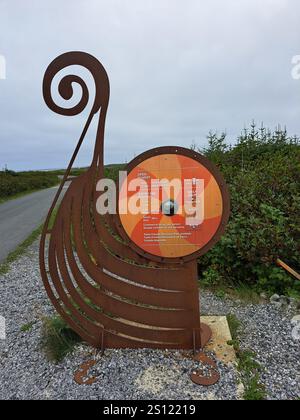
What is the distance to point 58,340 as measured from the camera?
9.38 feet

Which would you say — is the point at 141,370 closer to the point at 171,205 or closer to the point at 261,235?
the point at 171,205

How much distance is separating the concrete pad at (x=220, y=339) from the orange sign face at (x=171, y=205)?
2.97ft

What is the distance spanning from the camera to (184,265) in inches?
103

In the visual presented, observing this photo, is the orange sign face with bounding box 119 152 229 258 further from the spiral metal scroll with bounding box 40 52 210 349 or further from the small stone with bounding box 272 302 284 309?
the small stone with bounding box 272 302 284 309

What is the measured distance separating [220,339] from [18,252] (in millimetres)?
5099

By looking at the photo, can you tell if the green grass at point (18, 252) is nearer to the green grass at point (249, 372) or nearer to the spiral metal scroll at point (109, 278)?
the spiral metal scroll at point (109, 278)

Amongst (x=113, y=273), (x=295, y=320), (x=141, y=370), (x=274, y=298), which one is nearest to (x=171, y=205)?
(x=113, y=273)

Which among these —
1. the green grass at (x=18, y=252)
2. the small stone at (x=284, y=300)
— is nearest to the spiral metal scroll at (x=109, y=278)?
the small stone at (x=284, y=300)

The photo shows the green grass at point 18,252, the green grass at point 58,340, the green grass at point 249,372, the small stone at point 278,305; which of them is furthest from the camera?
the green grass at point 18,252

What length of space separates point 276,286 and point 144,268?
208cm

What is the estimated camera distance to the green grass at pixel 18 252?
563cm

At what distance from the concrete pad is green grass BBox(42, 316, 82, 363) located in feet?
4.07

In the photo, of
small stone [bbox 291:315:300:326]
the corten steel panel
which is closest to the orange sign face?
the corten steel panel

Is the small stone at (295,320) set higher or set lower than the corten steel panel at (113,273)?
lower
